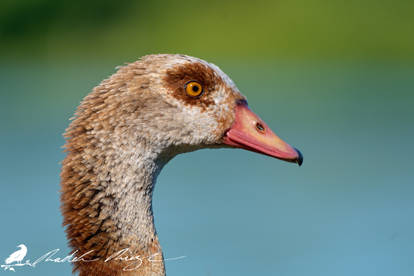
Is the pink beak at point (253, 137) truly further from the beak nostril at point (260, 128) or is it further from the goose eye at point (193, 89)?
the goose eye at point (193, 89)

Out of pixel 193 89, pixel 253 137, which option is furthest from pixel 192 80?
pixel 253 137

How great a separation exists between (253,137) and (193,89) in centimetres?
42

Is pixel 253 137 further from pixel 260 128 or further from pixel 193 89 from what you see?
pixel 193 89

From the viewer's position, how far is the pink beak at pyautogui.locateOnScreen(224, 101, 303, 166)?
4051 millimetres

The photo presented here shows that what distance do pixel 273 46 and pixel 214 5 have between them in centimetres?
225

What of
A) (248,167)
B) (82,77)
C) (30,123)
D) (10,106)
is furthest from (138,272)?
(82,77)

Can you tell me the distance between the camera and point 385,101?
18719 mm

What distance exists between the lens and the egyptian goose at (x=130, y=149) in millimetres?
3711

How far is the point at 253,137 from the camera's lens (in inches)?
161

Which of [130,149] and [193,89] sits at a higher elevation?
[193,89]

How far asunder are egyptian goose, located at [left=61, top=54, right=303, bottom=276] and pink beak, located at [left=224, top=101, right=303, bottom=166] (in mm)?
11

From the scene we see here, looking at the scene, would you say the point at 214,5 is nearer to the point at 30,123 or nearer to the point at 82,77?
the point at 82,77

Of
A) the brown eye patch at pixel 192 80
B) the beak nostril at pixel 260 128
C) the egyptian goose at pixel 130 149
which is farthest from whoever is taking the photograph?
the beak nostril at pixel 260 128

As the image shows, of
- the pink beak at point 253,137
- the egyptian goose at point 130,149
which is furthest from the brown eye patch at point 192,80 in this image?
the pink beak at point 253,137
